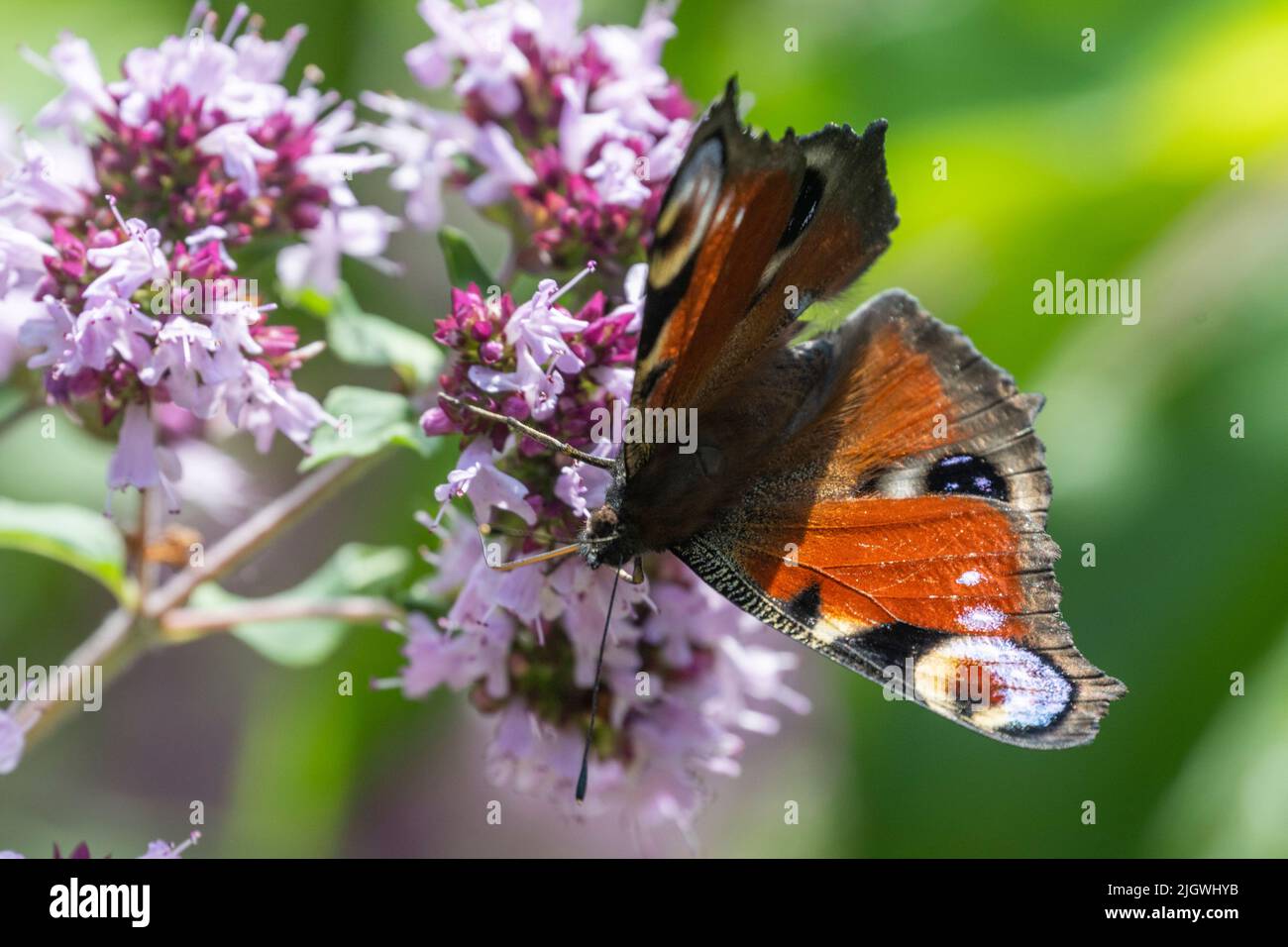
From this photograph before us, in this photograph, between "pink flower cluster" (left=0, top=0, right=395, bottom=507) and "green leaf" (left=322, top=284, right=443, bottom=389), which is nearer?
"pink flower cluster" (left=0, top=0, right=395, bottom=507)

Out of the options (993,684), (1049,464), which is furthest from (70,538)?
(1049,464)

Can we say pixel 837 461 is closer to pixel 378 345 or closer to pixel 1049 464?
pixel 378 345

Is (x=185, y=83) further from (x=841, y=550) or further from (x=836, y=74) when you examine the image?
(x=836, y=74)

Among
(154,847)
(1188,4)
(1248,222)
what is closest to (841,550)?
(154,847)

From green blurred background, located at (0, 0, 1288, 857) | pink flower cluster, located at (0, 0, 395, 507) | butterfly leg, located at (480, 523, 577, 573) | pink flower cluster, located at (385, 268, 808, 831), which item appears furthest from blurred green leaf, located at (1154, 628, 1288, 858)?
pink flower cluster, located at (0, 0, 395, 507)

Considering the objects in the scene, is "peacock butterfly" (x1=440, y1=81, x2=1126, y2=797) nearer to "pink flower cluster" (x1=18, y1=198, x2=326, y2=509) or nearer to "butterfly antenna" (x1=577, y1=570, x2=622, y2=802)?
"butterfly antenna" (x1=577, y1=570, x2=622, y2=802)

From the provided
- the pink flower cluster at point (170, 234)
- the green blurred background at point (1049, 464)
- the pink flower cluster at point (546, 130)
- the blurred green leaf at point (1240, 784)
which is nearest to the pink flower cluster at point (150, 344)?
the pink flower cluster at point (170, 234)

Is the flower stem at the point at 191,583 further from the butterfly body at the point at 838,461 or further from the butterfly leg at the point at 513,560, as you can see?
the butterfly body at the point at 838,461
